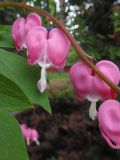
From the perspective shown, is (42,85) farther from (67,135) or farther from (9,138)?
(67,135)

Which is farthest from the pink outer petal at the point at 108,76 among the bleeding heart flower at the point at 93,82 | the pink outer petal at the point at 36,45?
the pink outer petal at the point at 36,45

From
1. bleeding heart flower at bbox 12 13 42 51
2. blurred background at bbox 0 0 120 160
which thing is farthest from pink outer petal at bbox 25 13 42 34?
blurred background at bbox 0 0 120 160

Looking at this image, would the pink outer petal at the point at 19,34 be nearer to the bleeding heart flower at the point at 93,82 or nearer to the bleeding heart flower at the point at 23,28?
the bleeding heart flower at the point at 23,28

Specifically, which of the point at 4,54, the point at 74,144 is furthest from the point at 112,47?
the point at 4,54

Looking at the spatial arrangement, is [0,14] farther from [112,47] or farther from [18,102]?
[18,102]

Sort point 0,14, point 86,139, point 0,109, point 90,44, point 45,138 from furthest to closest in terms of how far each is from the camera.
Answer: point 45,138, point 86,139, point 90,44, point 0,14, point 0,109

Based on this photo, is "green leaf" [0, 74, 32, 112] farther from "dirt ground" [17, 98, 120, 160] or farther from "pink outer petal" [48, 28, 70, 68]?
"dirt ground" [17, 98, 120, 160]
